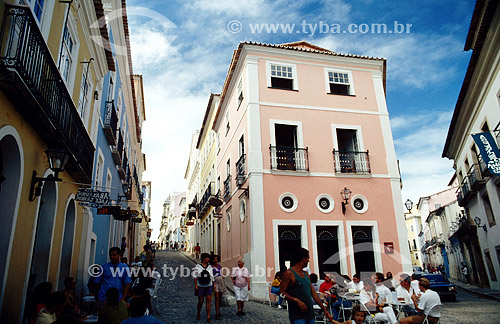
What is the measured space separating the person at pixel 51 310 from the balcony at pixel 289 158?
33.3ft

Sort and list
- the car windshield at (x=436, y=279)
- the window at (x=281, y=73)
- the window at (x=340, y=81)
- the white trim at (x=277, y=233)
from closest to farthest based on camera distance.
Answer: the white trim at (x=277, y=233), the car windshield at (x=436, y=279), the window at (x=281, y=73), the window at (x=340, y=81)

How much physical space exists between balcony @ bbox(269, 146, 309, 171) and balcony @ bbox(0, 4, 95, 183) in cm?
836

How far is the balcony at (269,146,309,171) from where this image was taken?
45.9ft

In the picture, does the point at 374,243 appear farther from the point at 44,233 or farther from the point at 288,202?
the point at 44,233

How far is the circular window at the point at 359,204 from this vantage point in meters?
14.2

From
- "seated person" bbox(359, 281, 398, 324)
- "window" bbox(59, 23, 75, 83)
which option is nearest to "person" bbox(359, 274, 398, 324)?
"seated person" bbox(359, 281, 398, 324)

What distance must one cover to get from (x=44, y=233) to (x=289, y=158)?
30.7 ft

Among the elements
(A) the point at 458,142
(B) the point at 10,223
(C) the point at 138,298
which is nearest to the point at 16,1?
(B) the point at 10,223

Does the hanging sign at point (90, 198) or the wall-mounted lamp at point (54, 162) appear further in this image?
the hanging sign at point (90, 198)

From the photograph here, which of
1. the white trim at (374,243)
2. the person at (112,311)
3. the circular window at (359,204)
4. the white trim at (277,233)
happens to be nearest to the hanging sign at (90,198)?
the person at (112,311)

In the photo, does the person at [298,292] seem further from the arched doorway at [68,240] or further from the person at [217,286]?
the arched doorway at [68,240]

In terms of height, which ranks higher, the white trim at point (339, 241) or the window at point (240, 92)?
the window at point (240, 92)

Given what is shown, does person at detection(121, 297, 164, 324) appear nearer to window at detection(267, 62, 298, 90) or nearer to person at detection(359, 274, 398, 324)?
person at detection(359, 274, 398, 324)

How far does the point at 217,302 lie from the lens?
8344 mm
